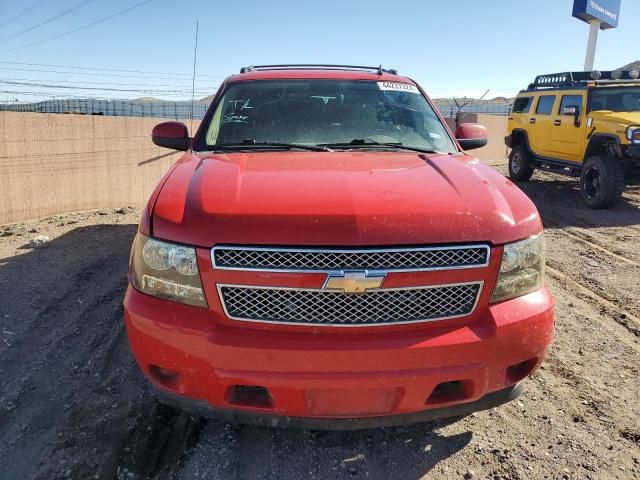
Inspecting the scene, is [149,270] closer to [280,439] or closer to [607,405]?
[280,439]

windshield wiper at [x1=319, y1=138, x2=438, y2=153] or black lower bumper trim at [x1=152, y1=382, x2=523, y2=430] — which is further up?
windshield wiper at [x1=319, y1=138, x2=438, y2=153]

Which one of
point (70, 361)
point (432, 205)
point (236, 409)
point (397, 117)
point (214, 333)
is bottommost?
point (70, 361)

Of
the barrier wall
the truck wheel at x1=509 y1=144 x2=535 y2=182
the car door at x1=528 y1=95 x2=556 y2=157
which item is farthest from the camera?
the truck wheel at x1=509 y1=144 x2=535 y2=182

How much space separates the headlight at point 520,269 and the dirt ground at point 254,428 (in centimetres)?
84

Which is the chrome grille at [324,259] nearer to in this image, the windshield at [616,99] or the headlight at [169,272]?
the headlight at [169,272]

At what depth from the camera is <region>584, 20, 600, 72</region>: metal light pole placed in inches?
862

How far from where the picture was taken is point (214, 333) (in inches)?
73.9

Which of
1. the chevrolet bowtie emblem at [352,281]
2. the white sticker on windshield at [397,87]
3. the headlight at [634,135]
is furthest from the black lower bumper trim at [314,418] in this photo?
the headlight at [634,135]

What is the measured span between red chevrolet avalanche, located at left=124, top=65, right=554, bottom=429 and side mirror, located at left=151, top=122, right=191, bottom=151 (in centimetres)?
149

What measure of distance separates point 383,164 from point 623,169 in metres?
7.61

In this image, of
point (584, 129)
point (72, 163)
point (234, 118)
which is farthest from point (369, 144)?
point (584, 129)

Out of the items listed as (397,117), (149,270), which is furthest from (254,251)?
(397,117)

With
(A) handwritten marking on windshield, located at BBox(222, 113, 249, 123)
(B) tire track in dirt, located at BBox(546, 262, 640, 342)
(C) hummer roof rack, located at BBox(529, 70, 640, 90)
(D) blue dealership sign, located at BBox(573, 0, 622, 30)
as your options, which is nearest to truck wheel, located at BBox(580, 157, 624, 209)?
(C) hummer roof rack, located at BBox(529, 70, 640, 90)

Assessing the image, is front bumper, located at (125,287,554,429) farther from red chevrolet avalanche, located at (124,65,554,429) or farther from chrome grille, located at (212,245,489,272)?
chrome grille, located at (212,245,489,272)
